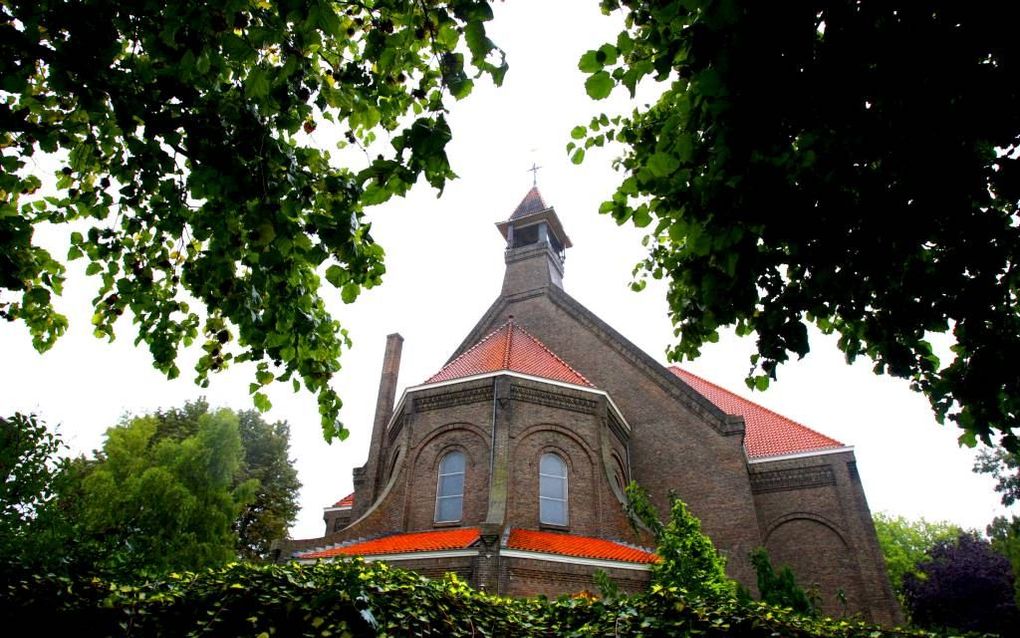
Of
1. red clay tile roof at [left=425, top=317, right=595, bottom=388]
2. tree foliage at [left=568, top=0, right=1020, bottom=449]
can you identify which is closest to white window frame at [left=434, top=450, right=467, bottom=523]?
red clay tile roof at [left=425, top=317, right=595, bottom=388]

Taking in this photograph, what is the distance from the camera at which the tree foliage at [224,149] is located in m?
3.72

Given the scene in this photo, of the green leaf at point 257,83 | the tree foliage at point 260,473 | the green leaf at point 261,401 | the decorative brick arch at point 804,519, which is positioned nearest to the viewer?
the green leaf at point 257,83

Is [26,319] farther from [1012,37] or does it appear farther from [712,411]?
[712,411]

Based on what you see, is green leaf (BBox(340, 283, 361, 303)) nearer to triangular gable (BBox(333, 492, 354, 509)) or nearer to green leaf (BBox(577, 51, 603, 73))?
green leaf (BBox(577, 51, 603, 73))

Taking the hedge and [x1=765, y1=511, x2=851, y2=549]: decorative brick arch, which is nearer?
the hedge

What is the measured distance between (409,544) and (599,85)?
1370 cm

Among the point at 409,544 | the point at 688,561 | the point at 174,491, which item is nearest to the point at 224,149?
the point at 688,561

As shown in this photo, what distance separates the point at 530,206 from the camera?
2844 cm

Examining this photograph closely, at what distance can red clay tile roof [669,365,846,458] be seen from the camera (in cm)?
1952

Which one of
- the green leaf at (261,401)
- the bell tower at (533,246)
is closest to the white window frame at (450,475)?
the bell tower at (533,246)

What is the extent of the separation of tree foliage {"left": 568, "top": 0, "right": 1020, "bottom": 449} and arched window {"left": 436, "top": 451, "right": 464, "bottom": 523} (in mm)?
13163

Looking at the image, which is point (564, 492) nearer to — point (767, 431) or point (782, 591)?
point (782, 591)

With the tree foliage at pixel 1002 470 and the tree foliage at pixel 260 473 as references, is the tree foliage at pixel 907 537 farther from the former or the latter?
the tree foliage at pixel 260 473

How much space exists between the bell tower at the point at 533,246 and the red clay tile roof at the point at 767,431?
7.52m
